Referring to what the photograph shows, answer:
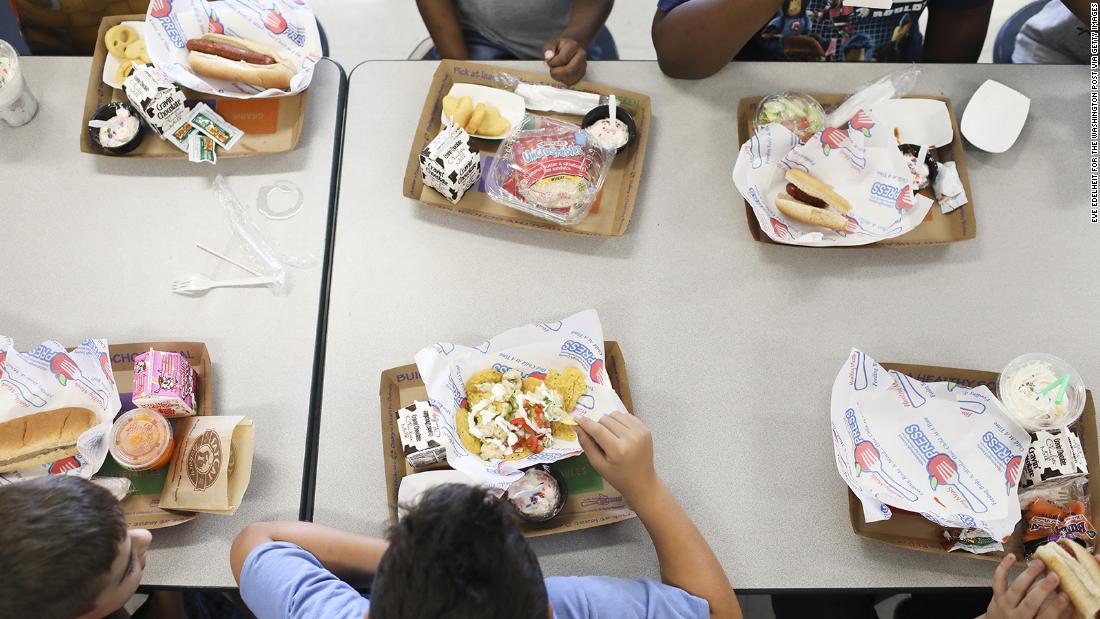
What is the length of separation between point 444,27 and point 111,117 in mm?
796

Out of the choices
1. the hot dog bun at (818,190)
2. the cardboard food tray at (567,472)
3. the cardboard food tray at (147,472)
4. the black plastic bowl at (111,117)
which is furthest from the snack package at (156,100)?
the hot dog bun at (818,190)

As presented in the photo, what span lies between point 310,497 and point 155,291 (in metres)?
0.54

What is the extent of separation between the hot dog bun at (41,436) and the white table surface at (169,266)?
0.19m

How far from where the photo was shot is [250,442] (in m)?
1.38

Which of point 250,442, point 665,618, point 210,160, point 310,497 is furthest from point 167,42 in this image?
point 665,618

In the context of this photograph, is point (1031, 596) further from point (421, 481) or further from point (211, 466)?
point (211, 466)

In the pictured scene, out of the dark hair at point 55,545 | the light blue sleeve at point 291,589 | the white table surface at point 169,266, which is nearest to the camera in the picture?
the dark hair at point 55,545

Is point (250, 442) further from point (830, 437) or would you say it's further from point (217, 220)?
point (830, 437)

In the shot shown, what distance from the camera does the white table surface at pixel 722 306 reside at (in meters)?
1.39

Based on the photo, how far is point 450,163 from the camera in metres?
1.55

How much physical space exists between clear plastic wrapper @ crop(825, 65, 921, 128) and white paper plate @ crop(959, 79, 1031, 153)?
0.14 meters

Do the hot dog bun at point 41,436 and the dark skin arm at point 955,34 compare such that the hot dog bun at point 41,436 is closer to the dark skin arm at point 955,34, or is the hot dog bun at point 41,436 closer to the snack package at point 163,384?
the snack package at point 163,384

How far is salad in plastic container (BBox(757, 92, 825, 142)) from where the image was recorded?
1703 millimetres

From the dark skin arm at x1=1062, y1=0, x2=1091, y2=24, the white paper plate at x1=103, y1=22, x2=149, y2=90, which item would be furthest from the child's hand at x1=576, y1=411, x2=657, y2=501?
the dark skin arm at x1=1062, y1=0, x2=1091, y2=24
